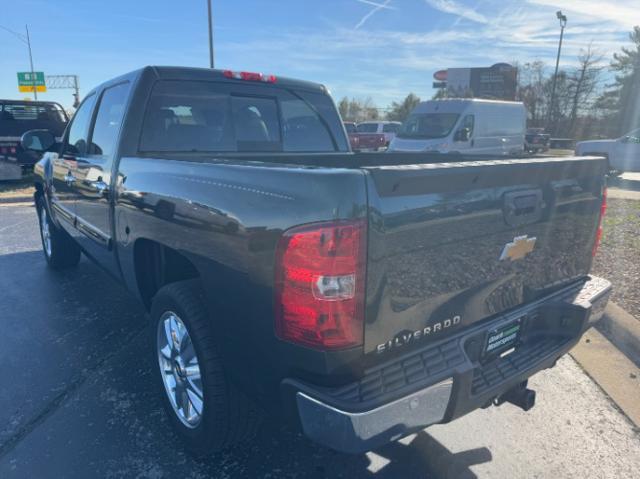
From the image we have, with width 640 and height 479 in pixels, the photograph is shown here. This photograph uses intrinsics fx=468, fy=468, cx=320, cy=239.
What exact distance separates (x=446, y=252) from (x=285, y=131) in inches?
94.0

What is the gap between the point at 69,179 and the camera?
13.5 feet

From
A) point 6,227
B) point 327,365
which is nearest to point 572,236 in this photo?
point 327,365

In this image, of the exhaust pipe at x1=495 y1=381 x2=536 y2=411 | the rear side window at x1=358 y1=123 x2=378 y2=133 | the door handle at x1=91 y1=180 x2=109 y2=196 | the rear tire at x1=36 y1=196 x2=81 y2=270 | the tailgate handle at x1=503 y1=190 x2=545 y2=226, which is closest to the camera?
the tailgate handle at x1=503 y1=190 x2=545 y2=226

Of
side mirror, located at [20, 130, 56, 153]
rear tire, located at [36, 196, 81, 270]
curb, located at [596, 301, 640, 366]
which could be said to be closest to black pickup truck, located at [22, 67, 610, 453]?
curb, located at [596, 301, 640, 366]

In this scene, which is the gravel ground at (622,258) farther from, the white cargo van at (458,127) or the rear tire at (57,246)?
the white cargo van at (458,127)

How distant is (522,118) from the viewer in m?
17.4

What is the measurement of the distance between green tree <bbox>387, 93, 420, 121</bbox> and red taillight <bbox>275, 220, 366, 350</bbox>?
204ft

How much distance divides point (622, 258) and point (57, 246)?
22.0 feet

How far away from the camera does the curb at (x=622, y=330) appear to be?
11.9 feet

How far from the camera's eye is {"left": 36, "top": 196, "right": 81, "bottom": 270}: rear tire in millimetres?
5445

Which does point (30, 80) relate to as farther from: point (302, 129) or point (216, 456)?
point (216, 456)

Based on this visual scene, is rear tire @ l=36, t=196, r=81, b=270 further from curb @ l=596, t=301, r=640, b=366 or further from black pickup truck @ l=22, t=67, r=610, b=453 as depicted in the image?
curb @ l=596, t=301, r=640, b=366

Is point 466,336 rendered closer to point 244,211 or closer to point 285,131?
point 244,211

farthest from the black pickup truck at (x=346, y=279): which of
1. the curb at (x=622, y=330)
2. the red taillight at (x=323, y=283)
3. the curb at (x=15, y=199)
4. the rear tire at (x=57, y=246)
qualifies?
the curb at (x=15, y=199)
